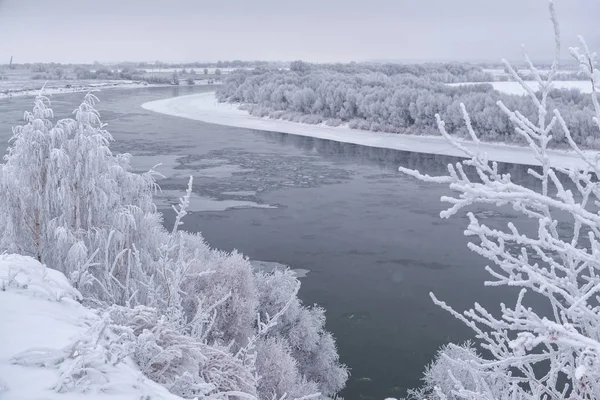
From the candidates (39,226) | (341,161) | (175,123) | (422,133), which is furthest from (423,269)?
(175,123)

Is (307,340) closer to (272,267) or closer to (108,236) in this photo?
(272,267)

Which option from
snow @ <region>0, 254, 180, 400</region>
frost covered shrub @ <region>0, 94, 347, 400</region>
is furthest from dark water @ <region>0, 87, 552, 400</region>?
snow @ <region>0, 254, 180, 400</region>

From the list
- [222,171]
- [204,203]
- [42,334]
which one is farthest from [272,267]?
[222,171]

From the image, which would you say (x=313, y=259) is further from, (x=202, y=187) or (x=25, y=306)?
(x=25, y=306)

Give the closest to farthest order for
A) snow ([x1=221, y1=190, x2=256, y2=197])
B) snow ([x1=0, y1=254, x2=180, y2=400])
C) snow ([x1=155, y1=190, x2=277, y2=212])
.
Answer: snow ([x1=0, y1=254, x2=180, y2=400])
snow ([x1=155, y1=190, x2=277, y2=212])
snow ([x1=221, y1=190, x2=256, y2=197])

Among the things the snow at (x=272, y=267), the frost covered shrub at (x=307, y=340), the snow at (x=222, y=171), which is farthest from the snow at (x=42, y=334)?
the snow at (x=222, y=171)

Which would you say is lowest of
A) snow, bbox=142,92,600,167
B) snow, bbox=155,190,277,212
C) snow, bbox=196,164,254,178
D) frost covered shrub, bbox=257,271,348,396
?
frost covered shrub, bbox=257,271,348,396

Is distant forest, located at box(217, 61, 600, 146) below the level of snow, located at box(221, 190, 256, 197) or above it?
above

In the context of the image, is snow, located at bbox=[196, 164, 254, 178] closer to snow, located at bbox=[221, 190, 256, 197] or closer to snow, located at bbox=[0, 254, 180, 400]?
snow, located at bbox=[221, 190, 256, 197]
